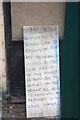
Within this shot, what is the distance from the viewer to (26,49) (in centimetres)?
351

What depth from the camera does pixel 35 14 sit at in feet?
Answer: 12.7

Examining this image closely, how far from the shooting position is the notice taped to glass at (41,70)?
350 cm

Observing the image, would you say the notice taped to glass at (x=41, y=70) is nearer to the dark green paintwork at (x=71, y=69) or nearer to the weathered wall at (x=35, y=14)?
the dark green paintwork at (x=71, y=69)

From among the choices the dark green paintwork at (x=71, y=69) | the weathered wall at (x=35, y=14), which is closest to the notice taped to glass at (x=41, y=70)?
the dark green paintwork at (x=71, y=69)

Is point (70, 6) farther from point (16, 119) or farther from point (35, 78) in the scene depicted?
point (16, 119)

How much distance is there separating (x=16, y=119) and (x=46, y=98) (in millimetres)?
681

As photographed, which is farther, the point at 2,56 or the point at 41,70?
the point at 2,56

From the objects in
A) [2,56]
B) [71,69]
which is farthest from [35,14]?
[71,69]

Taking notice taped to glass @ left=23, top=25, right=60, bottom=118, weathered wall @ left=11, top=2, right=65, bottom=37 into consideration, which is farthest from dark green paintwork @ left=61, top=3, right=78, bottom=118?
weathered wall @ left=11, top=2, right=65, bottom=37

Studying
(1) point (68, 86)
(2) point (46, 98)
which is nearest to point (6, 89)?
(2) point (46, 98)

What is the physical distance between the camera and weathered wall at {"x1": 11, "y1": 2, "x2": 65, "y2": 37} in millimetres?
3838

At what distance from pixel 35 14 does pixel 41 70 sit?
1187 millimetres

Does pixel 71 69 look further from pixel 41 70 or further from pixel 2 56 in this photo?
pixel 2 56

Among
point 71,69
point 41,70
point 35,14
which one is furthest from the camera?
point 35,14
